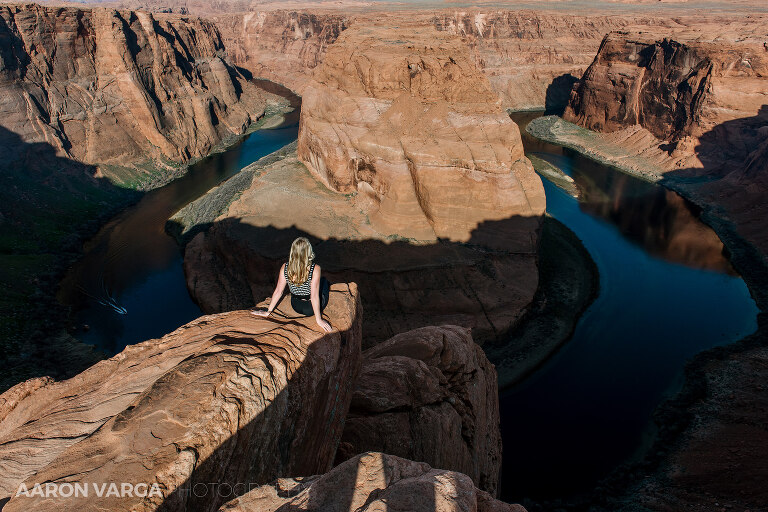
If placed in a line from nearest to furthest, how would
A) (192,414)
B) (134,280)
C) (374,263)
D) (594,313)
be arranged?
1. (192,414)
2. (374,263)
3. (594,313)
4. (134,280)

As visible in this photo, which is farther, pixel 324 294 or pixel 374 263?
pixel 374 263

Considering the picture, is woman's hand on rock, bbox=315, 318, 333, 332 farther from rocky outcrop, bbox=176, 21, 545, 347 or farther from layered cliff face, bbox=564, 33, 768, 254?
layered cliff face, bbox=564, 33, 768, 254

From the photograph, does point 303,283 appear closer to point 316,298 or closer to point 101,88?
point 316,298

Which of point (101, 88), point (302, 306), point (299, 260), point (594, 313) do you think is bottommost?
point (594, 313)

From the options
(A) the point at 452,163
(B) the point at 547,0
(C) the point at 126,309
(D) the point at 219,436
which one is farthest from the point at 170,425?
(B) the point at 547,0

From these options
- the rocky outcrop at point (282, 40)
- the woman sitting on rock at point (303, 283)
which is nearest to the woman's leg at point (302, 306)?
the woman sitting on rock at point (303, 283)

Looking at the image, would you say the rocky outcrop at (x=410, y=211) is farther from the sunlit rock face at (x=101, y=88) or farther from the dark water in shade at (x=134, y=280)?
the sunlit rock face at (x=101, y=88)

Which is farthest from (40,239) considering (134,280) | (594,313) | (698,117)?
(698,117)
